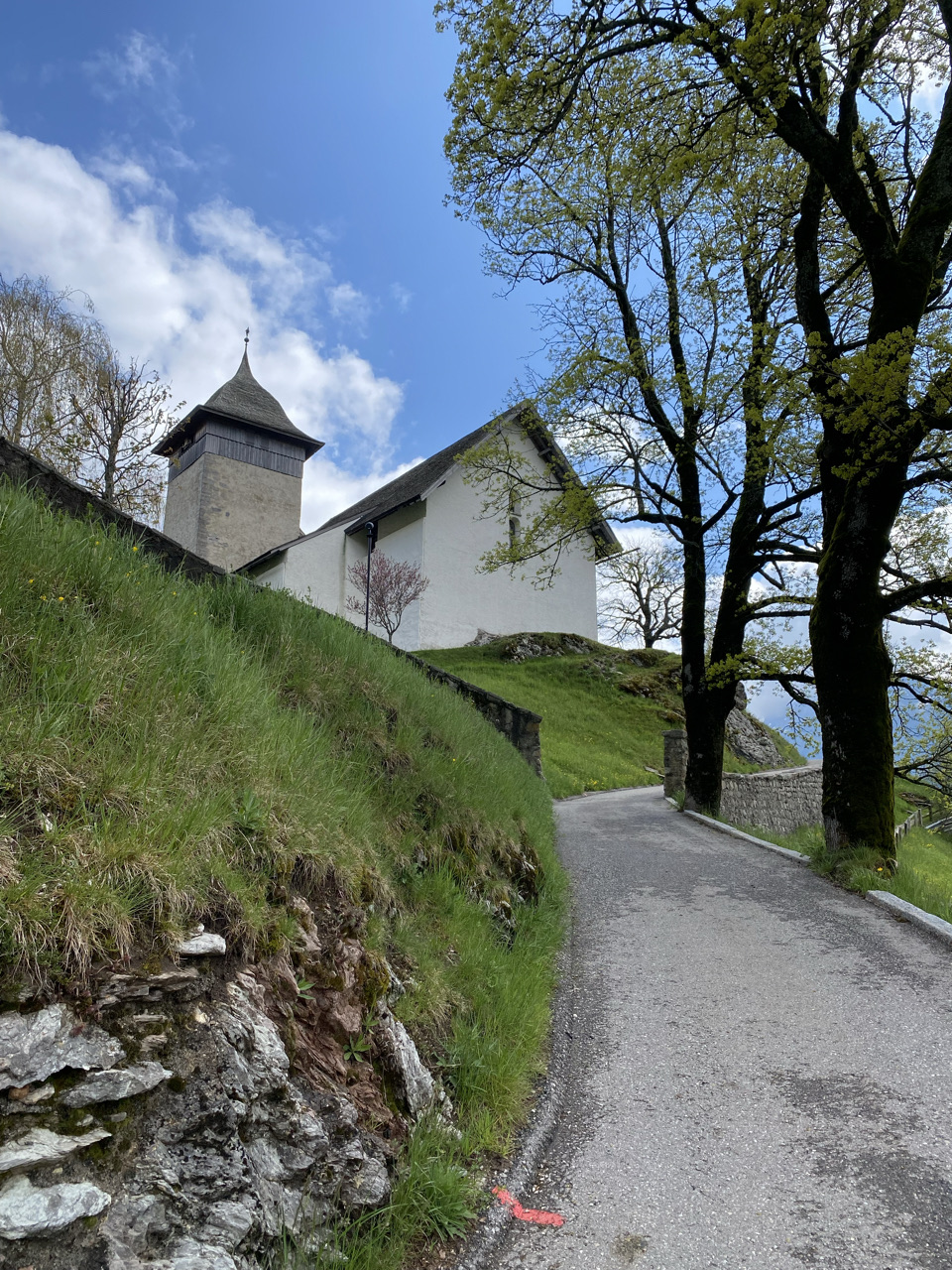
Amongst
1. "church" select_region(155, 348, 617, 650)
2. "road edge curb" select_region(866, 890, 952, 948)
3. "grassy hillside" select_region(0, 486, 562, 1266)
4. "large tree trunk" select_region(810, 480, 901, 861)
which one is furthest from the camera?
"church" select_region(155, 348, 617, 650)

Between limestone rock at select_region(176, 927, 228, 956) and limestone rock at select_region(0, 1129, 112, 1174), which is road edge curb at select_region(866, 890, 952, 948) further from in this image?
limestone rock at select_region(0, 1129, 112, 1174)

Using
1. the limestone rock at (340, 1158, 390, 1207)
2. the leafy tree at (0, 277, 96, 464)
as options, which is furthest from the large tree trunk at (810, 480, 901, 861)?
the leafy tree at (0, 277, 96, 464)

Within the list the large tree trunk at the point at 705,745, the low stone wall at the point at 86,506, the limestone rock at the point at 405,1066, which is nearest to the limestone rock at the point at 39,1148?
the limestone rock at the point at 405,1066

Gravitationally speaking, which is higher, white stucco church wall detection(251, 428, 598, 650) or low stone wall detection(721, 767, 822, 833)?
white stucco church wall detection(251, 428, 598, 650)

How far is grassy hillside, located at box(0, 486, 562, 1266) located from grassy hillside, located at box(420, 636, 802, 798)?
14743 millimetres

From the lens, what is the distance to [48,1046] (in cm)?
206

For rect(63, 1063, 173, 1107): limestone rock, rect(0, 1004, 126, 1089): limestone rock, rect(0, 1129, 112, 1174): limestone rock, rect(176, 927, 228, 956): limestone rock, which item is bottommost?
rect(0, 1129, 112, 1174): limestone rock

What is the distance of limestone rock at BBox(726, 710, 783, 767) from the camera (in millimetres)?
30156

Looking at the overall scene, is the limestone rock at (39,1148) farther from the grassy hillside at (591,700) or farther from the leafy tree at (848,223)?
the grassy hillside at (591,700)

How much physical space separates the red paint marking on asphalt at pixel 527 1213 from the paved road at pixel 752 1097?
0.05 meters

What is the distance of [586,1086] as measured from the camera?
4.20 m

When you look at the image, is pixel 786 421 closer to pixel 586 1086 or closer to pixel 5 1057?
pixel 586 1086

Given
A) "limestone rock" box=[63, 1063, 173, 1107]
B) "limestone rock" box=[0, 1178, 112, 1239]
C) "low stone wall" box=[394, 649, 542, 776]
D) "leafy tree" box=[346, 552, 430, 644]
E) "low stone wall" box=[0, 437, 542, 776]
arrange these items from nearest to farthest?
"limestone rock" box=[0, 1178, 112, 1239], "limestone rock" box=[63, 1063, 173, 1107], "low stone wall" box=[0, 437, 542, 776], "low stone wall" box=[394, 649, 542, 776], "leafy tree" box=[346, 552, 430, 644]

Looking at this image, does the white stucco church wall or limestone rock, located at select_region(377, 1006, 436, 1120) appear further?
the white stucco church wall
